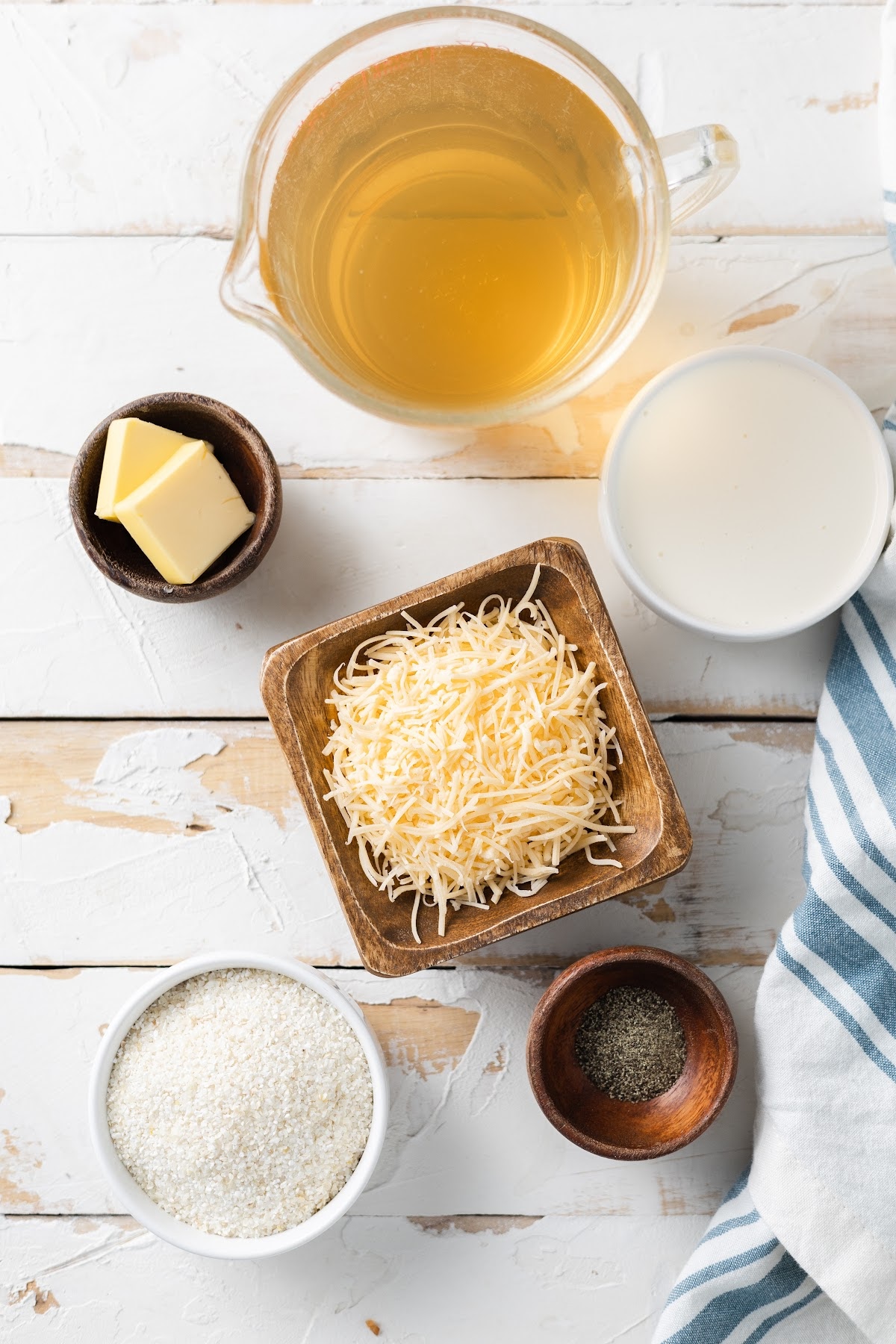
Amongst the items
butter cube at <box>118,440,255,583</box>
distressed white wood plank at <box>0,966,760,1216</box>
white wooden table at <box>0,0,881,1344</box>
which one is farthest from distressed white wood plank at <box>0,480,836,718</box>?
distressed white wood plank at <box>0,966,760,1216</box>

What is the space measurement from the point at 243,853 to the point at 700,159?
2.84 ft

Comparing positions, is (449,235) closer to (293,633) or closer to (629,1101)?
(293,633)

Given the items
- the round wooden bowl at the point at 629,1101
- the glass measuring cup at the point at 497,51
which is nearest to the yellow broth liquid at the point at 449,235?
the glass measuring cup at the point at 497,51

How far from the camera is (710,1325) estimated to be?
1.20 meters

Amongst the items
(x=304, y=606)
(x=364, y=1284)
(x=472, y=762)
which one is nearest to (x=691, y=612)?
(x=472, y=762)

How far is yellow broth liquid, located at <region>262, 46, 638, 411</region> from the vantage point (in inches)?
39.1

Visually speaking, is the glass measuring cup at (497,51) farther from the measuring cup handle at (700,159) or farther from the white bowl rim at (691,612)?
the white bowl rim at (691,612)

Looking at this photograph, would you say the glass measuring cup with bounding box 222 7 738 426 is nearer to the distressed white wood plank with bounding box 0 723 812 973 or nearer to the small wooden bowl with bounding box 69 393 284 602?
the small wooden bowl with bounding box 69 393 284 602

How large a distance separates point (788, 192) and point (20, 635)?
1020 millimetres

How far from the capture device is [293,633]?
1.25 metres

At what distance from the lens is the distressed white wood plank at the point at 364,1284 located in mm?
1261

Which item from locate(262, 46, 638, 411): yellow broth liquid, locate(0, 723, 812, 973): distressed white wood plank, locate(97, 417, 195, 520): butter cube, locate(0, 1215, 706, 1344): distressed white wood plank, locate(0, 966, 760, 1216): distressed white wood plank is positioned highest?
locate(262, 46, 638, 411): yellow broth liquid

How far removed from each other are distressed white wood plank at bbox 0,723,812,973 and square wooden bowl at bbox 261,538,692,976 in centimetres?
15

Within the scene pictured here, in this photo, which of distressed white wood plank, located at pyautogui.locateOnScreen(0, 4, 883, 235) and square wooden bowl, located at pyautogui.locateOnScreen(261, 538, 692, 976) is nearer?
square wooden bowl, located at pyautogui.locateOnScreen(261, 538, 692, 976)
